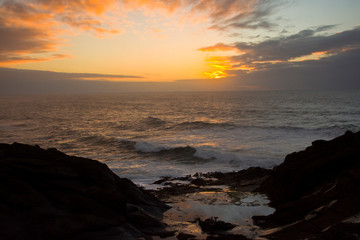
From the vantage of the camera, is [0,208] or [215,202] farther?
[215,202]

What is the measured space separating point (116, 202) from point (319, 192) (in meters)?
7.10

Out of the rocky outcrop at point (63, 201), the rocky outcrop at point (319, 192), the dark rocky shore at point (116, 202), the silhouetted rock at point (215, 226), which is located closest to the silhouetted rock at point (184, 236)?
the dark rocky shore at point (116, 202)

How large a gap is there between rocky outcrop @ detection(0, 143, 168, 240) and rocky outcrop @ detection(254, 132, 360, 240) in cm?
440

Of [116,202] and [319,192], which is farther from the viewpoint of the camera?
[319,192]

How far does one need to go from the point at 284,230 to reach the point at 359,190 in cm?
279

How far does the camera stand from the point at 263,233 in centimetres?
867

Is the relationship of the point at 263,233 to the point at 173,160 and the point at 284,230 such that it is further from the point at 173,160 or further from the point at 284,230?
the point at 173,160

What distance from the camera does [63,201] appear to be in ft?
26.9

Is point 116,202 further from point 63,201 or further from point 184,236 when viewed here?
point 184,236

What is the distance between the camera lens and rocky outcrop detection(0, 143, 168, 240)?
7.23 meters

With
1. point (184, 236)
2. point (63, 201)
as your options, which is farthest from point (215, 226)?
point (63, 201)

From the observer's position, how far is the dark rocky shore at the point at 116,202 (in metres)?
7.29

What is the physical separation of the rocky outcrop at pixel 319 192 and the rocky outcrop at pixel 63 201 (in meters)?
4.40

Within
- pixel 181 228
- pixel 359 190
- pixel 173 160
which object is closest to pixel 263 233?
pixel 181 228
